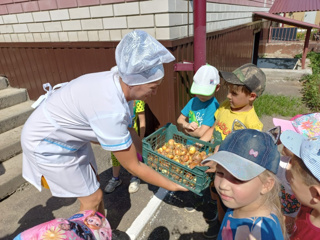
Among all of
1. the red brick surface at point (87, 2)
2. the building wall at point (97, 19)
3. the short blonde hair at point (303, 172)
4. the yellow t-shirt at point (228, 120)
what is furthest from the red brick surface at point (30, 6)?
the short blonde hair at point (303, 172)

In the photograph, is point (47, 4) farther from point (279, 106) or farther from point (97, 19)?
point (279, 106)

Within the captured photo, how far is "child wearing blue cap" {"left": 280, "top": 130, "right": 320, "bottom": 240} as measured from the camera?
4.38 ft

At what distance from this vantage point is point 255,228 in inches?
56.8

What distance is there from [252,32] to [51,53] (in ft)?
24.0

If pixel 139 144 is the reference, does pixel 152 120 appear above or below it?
below

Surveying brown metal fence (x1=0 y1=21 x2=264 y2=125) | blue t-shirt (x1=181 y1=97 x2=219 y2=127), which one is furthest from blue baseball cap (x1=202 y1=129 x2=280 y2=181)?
brown metal fence (x1=0 y1=21 x2=264 y2=125)

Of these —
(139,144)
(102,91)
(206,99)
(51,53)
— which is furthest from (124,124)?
(51,53)

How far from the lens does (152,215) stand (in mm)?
3053

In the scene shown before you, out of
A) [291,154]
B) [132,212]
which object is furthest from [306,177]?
[132,212]

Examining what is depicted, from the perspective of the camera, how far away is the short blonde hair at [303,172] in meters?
1.36

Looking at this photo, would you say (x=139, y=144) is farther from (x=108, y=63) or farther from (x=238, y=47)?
(x=238, y=47)

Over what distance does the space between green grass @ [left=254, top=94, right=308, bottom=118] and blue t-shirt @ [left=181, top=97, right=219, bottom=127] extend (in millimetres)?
3592

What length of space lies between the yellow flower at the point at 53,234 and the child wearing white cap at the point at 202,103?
201cm

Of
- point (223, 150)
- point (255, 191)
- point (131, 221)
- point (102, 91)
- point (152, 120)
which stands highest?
point (102, 91)
